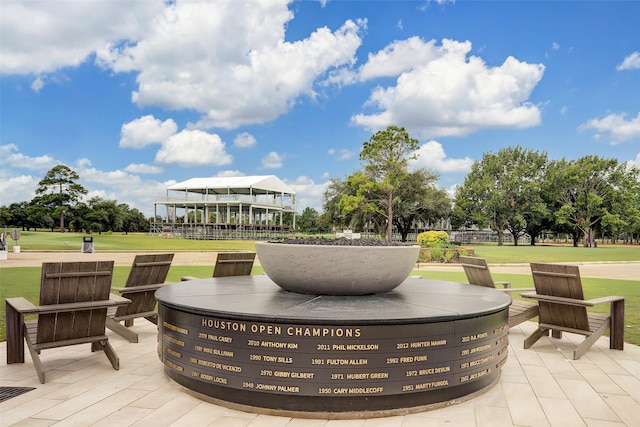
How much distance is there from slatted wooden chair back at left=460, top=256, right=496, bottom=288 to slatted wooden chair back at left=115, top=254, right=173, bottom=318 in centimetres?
485

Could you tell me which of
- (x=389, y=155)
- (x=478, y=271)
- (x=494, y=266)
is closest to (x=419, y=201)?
(x=389, y=155)

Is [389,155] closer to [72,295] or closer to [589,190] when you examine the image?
[589,190]

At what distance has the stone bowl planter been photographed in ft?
17.3

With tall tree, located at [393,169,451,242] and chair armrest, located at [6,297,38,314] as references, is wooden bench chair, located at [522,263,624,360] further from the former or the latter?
tall tree, located at [393,169,451,242]

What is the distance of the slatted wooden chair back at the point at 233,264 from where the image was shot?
8352mm

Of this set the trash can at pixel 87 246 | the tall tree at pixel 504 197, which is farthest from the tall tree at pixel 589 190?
the trash can at pixel 87 246

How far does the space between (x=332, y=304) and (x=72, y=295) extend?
307 cm

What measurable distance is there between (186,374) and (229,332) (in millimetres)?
833

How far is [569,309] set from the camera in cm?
698

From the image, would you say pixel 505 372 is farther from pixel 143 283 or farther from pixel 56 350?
pixel 56 350

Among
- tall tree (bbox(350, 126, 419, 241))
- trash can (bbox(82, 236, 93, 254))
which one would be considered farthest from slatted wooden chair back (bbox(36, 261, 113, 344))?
tall tree (bbox(350, 126, 419, 241))

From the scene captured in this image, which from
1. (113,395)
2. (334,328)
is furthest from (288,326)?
(113,395)

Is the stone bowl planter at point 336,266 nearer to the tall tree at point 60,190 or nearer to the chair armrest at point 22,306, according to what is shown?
the chair armrest at point 22,306

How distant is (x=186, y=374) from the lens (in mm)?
4934
